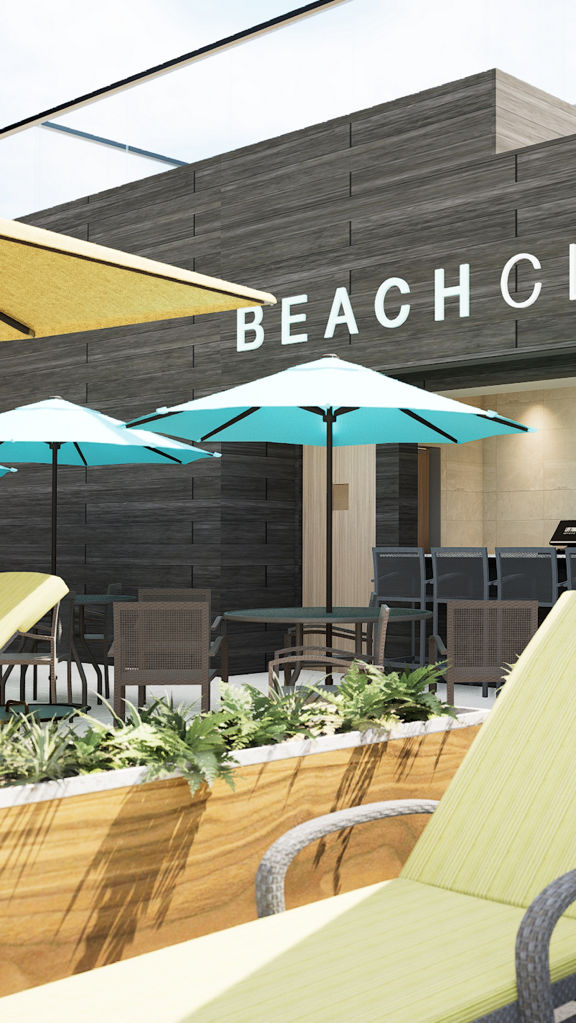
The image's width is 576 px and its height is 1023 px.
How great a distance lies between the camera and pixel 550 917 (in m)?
1.75

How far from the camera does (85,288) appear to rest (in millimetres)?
3414

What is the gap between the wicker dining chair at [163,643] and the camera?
564cm

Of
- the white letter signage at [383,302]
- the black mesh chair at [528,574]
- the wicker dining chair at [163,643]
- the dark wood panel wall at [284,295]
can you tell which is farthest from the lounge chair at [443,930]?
the white letter signage at [383,302]

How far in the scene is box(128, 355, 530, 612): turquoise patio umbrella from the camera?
543 cm

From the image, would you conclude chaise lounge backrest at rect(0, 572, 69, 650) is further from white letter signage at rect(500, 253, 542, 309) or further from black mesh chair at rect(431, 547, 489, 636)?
white letter signage at rect(500, 253, 542, 309)

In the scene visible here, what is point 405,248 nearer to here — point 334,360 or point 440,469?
point 334,360

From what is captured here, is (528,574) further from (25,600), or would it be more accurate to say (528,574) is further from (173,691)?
(25,600)

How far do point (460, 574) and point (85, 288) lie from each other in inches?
219

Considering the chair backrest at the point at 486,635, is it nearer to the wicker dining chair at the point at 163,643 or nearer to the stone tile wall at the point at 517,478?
the wicker dining chair at the point at 163,643

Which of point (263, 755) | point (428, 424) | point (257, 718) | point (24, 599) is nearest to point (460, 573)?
point (428, 424)

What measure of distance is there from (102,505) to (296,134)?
3.93 metres

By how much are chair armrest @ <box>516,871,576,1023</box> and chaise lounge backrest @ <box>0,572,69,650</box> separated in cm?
233

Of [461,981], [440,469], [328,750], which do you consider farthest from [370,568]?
[461,981]

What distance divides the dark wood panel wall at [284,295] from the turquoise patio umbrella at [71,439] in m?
1.73
